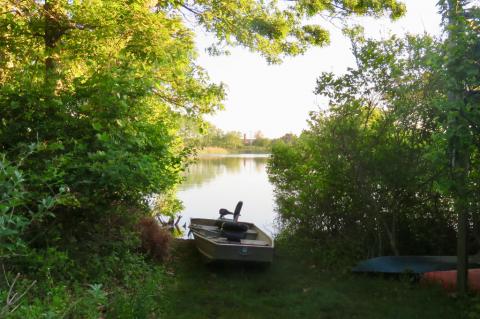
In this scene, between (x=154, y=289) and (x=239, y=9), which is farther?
(x=239, y=9)

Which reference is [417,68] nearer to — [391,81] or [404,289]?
[391,81]

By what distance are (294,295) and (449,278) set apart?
7.93 ft

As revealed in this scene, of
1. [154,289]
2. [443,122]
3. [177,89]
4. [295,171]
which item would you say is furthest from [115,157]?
[295,171]

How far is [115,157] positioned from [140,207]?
1824 millimetres

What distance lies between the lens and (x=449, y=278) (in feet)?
22.5

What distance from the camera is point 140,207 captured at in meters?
6.77

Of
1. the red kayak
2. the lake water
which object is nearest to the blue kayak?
the red kayak

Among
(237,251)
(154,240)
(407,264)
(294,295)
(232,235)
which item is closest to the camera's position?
(294,295)

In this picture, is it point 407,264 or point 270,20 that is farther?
point 270,20

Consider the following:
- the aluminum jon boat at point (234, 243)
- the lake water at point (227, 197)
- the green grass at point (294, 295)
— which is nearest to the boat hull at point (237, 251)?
the aluminum jon boat at point (234, 243)

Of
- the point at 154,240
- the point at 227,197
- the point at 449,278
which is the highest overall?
the point at 154,240

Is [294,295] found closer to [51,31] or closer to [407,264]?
[407,264]

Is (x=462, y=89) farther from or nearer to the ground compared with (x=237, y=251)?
farther from the ground

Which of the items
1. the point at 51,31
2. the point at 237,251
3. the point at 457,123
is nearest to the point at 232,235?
the point at 237,251
